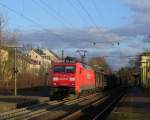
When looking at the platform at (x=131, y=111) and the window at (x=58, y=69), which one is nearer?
the platform at (x=131, y=111)

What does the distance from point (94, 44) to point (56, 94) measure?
25.4 m

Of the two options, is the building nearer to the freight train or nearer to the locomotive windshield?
the freight train

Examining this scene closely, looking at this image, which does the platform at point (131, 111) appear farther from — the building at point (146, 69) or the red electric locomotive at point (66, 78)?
the building at point (146, 69)

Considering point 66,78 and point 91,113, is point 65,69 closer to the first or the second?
point 66,78

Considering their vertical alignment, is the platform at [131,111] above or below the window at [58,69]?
below

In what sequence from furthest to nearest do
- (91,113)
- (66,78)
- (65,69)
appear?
(65,69) < (66,78) < (91,113)

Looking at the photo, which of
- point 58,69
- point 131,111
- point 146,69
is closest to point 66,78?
point 58,69

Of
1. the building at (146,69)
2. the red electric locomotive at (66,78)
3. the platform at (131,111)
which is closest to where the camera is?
the platform at (131,111)

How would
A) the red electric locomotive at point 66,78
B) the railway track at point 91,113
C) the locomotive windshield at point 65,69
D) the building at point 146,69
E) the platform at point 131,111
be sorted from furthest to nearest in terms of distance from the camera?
the building at point 146,69, the locomotive windshield at point 65,69, the red electric locomotive at point 66,78, the railway track at point 91,113, the platform at point 131,111

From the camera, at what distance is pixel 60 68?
143 feet

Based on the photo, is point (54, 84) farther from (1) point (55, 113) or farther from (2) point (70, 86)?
(1) point (55, 113)

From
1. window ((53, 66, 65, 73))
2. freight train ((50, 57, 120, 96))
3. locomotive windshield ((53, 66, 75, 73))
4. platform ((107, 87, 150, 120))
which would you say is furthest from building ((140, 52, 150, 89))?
platform ((107, 87, 150, 120))

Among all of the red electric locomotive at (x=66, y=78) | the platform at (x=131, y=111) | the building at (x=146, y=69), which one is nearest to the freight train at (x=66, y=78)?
the red electric locomotive at (x=66, y=78)

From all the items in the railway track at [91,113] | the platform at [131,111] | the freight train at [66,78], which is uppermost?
the freight train at [66,78]
